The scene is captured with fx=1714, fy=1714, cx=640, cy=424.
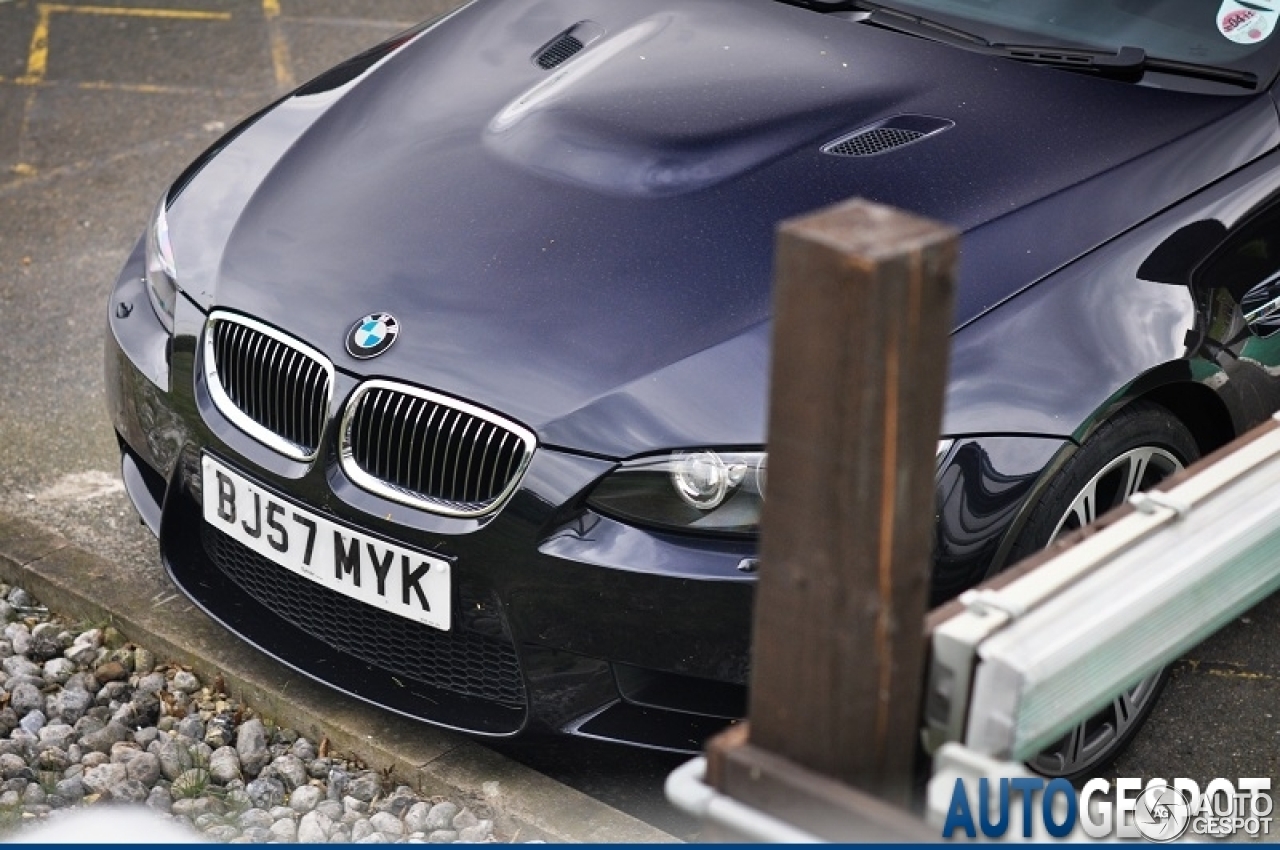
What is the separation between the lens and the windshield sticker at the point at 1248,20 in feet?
10.7

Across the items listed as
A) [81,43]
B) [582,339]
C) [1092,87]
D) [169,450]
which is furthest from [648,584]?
[81,43]

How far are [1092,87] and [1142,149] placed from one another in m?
0.23

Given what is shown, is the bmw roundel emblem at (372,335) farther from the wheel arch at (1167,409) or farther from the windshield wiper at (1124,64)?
the windshield wiper at (1124,64)

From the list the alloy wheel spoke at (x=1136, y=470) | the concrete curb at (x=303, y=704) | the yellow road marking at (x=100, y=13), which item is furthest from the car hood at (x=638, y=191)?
the yellow road marking at (x=100, y=13)

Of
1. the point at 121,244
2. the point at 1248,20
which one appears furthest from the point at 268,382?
the point at 121,244

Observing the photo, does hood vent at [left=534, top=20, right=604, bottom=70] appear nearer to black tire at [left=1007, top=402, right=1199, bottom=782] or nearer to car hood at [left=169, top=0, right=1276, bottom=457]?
car hood at [left=169, top=0, right=1276, bottom=457]

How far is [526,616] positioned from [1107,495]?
104cm

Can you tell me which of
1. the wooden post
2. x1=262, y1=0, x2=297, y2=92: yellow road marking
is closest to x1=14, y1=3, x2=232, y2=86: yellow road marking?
x1=262, y1=0, x2=297, y2=92: yellow road marking

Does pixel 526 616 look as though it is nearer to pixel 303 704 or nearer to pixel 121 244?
pixel 303 704

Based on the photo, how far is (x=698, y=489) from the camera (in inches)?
105

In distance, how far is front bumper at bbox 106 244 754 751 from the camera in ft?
8.78

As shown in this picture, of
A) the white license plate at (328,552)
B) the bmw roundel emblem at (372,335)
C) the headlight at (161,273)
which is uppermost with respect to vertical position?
the bmw roundel emblem at (372,335)

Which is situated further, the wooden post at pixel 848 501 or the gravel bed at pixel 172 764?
the gravel bed at pixel 172 764

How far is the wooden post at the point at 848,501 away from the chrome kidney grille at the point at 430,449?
1.07 m
